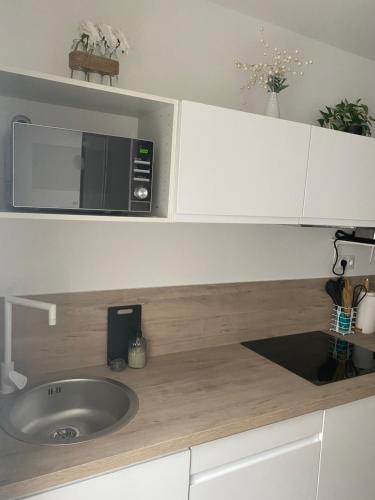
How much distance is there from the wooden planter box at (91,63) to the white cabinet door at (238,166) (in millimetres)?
273

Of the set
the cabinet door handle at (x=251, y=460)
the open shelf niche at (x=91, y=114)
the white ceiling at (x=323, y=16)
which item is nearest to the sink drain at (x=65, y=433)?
the cabinet door handle at (x=251, y=460)

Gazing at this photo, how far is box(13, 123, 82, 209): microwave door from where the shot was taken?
1144 mm

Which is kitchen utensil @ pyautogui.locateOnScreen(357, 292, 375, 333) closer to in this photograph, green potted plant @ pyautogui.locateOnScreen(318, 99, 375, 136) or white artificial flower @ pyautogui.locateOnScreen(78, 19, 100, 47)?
green potted plant @ pyautogui.locateOnScreen(318, 99, 375, 136)

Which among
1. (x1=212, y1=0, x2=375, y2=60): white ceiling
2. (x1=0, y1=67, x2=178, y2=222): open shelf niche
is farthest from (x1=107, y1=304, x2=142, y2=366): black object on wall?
(x1=212, y1=0, x2=375, y2=60): white ceiling

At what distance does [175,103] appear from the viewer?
1.34 metres

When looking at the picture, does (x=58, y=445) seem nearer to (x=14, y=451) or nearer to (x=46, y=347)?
(x=14, y=451)

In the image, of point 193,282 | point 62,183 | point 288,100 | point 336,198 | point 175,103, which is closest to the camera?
point 62,183

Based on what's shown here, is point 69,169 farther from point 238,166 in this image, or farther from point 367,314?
point 367,314

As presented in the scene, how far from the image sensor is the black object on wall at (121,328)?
1624mm

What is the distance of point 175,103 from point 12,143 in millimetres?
541

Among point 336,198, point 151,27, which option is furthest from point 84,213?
point 336,198

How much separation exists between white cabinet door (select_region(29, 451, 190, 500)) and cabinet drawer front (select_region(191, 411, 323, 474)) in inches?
2.1

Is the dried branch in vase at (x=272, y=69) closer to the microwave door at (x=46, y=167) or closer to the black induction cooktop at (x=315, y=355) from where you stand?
the microwave door at (x=46, y=167)

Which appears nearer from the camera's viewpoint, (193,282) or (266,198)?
(266,198)
